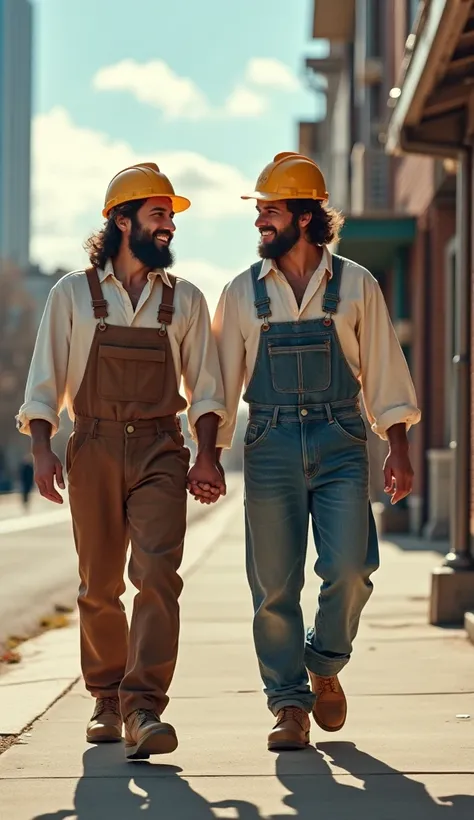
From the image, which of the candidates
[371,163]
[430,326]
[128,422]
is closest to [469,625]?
[128,422]

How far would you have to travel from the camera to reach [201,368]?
19.1 ft

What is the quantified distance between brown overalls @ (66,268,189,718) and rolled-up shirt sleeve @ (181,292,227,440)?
0.09 m

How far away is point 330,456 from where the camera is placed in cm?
577

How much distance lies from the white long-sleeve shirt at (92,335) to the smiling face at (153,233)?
6cm

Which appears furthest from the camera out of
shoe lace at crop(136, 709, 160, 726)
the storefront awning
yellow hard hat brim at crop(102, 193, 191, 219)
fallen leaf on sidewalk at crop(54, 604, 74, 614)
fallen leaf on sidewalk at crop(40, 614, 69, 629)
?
fallen leaf on sidewalk at crop(54, 604, 74, 614)

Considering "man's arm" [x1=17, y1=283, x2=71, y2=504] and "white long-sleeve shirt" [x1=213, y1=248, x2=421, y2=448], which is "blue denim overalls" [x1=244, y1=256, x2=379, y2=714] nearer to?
"white long-sleeve shirt" [x1=213, y1=248, x2=421, y2=448]

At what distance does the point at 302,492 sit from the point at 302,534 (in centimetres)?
17

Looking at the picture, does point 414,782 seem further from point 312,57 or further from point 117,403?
point 312,57

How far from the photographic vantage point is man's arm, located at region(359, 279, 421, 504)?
591 centimetres

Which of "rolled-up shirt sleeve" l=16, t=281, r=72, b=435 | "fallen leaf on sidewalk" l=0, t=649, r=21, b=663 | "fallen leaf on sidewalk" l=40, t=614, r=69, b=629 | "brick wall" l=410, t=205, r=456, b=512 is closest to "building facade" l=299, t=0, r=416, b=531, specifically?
"brick wall" l=410, t=205, r=456, b=512

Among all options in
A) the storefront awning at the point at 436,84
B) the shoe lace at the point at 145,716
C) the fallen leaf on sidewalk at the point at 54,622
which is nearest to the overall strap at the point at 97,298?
the shoe lace at the point at 145,716

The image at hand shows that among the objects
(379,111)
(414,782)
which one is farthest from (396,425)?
(379,111)

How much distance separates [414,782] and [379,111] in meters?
22.2

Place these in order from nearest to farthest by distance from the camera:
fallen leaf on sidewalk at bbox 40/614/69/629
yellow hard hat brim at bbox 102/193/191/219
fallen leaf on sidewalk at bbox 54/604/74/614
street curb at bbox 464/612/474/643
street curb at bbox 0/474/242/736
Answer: yellow hard hat brim at bbox 102/193/191/219 → street curb at bbox 0/474/242/736 → street curb at bbox 464/612/474/643 → fallen leaf on sidewalk at bbox 40/614/69/629 → fallen leaf on sidewalk at bbox 54/604/74/614
